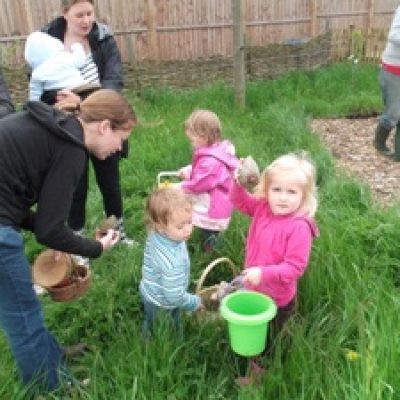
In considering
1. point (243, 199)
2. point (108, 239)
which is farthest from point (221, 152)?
point (108, 239)

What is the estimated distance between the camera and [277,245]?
7.82 feet

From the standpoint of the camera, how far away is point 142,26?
8922mm

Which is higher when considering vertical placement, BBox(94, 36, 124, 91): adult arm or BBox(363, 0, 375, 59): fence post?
BBox(94, 36, 124, 91): adult arm

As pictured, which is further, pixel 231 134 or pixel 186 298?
pixel 231 134

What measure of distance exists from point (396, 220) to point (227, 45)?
7154mm

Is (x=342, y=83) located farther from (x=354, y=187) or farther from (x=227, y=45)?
(x=354, y=187)

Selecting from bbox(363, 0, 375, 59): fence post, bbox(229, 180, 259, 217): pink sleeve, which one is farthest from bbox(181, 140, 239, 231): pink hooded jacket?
bbox(363, 0, 375, 59): fence post

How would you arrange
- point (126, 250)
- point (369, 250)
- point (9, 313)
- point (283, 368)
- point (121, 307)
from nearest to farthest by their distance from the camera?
point (9, 313) < point (283, 368) < point (121, 307) < point (369, 250) < point (126, 250)

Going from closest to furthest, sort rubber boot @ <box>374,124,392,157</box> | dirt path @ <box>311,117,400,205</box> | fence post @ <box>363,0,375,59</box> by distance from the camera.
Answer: dirt path @ <box>311,117,400,205</box> < rubber boot @ <box>374,124,392,157</box> < fence post @ <box>363,0,375,59</box>

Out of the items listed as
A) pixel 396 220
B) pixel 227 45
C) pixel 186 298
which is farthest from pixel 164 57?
pixel 186 298

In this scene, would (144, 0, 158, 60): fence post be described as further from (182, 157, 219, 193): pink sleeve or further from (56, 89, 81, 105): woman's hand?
(56, 89, 81, 105): woman's hand

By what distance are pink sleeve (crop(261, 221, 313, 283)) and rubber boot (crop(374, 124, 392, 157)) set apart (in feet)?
12.2

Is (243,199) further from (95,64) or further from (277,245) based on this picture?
(95,64)

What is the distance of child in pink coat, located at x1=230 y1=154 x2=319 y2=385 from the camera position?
7.53 feet
